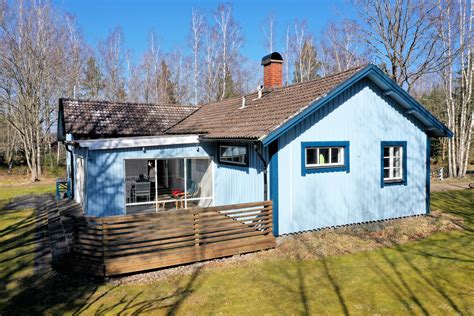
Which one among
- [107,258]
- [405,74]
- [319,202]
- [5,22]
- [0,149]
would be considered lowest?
[107,258]

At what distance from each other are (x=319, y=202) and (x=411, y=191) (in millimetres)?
4070

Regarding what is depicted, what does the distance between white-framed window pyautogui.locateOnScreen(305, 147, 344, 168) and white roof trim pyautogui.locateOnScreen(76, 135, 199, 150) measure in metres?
4.15

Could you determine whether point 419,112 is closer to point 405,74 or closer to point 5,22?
point 405,74

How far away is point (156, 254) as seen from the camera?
25.4 ft

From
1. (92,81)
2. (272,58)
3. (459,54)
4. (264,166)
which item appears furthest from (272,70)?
(92,81)

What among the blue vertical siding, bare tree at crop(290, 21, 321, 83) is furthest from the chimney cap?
bare tree at crop(290, 21, 321, 83)

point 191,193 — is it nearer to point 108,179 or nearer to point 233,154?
point 233,154

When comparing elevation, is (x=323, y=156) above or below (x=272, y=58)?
below

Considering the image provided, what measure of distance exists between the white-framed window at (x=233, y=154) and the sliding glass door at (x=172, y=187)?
957 mm

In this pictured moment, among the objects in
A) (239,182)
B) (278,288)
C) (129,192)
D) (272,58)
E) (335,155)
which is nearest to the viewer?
(278,288)

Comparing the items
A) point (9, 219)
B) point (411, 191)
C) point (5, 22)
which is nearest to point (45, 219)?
point (9, 219)

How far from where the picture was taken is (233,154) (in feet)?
37.6

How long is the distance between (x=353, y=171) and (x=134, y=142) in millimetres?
6977

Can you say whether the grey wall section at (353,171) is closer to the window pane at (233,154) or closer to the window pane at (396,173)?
the window pane at (396,173)
